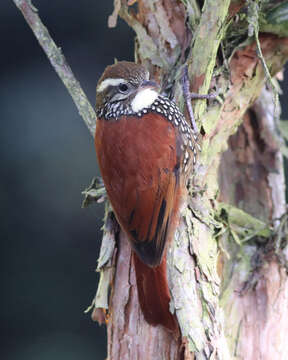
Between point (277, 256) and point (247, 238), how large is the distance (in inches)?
7.9

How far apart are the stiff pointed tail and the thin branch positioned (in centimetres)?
85

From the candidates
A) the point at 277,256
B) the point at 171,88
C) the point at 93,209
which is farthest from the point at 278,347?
the point at 93,209

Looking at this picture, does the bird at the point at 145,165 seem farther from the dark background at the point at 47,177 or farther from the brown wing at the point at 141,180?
the dark background at the point at 47,177

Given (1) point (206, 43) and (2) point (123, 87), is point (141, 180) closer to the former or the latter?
(2) point (123, 87)

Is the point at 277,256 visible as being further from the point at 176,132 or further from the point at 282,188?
the point at 176,132

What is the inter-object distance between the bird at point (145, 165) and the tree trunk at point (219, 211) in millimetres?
92

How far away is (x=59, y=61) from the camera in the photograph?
2938mm

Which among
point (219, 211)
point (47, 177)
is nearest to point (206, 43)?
point (219, 211)

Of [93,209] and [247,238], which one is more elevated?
[93,209]

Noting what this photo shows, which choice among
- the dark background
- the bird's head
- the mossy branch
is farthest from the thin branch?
the dark background

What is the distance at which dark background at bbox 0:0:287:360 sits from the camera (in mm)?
4863

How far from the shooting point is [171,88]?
9.72ft

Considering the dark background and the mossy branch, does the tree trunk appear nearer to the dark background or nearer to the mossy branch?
the mossy branch

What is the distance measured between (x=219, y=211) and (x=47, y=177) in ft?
7.27
